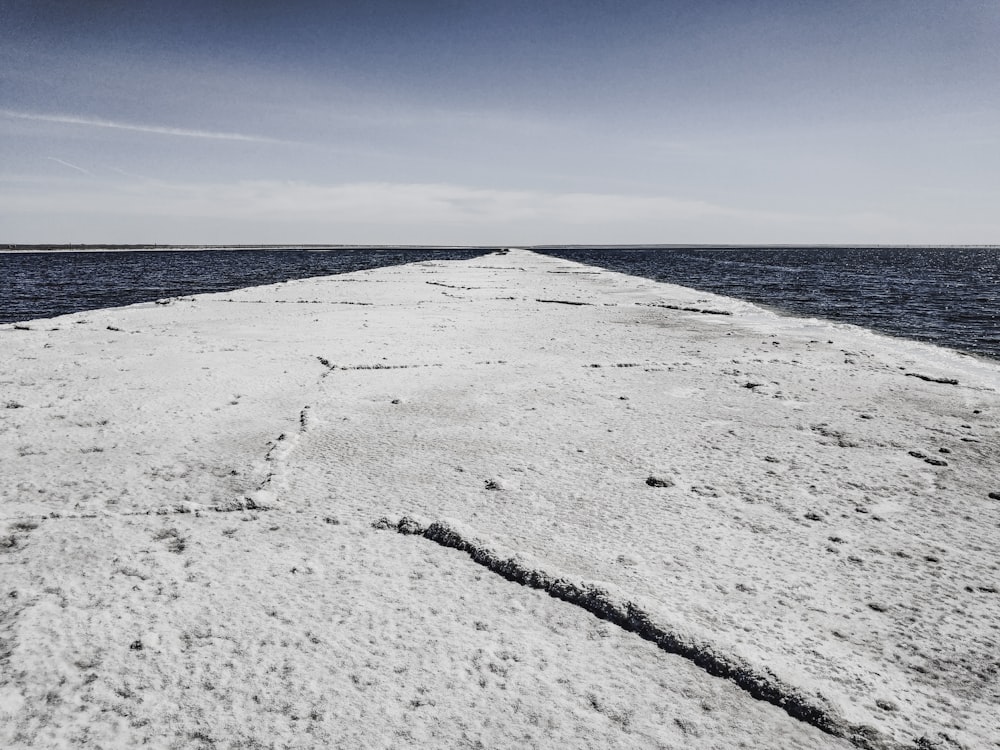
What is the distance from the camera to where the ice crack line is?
1.30 metres

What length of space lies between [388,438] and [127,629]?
64.8 inches

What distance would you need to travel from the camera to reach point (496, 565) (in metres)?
1.90

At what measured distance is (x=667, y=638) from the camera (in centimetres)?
155

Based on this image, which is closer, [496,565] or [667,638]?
[667,638]

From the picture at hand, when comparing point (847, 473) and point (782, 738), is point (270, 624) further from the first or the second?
point (847, 473)

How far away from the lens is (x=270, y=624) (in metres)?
1.60

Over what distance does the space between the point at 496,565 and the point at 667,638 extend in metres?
0.57

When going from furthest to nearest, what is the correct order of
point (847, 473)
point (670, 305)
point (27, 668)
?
point (670, 305) → point (847, 473) → point (27, 668)

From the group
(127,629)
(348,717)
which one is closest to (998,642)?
(348,717)

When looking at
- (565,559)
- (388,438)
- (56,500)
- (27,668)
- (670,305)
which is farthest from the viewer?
(670,305)

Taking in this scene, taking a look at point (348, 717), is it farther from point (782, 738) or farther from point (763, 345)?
point (763, 345)

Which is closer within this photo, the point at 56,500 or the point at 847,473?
the point at 56,500

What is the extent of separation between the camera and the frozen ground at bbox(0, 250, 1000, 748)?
1328mm

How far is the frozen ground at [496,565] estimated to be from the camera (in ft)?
4.36
